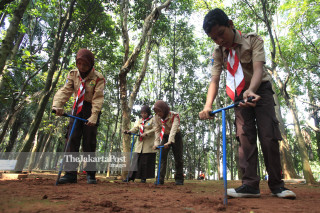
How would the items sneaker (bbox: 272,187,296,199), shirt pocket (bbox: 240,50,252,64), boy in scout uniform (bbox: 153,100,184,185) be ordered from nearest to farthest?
sneaker (bbox: 272,187,296,199)
shirt pocket (bbox: 240,50,252,64)
boy in scout uniform (bbox: 153,100,184,185)

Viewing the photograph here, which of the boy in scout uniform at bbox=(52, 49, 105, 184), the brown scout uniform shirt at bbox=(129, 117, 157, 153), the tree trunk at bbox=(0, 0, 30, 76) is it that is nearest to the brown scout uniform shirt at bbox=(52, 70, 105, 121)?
the boy in scout uniform at bbox=(52, 49, 105, 184)

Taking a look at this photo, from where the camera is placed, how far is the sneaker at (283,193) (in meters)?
1.94

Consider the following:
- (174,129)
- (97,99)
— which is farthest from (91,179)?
(174,129)

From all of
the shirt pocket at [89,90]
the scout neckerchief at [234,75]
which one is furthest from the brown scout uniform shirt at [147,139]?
the scout neckerchief at [234,75]

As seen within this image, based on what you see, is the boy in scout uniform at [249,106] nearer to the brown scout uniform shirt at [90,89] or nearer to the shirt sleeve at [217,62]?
the shirt sleeve at [217,62]

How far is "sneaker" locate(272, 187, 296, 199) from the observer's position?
1943mm

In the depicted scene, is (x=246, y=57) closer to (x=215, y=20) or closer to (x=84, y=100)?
(x=215, y=20)

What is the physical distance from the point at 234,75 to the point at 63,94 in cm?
259

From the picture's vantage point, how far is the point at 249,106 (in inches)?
85.5

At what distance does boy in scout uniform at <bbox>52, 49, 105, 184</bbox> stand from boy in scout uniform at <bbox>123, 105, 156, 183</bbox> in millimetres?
1645

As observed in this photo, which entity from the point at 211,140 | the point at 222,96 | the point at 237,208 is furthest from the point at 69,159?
the point at 211,140

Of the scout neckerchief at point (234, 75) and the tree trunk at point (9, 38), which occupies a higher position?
the tree trunk at point (9, 38)

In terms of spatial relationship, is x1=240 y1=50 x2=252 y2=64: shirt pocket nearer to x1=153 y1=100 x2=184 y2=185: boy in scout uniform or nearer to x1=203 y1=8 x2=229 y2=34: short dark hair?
A: x1=203 y1=8 x2=229 y2=34: short dark hair

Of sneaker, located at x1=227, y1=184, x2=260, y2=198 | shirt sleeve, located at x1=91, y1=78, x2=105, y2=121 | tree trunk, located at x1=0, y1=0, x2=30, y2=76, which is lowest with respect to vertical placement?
sneaker, located at x1=227, y1=184, x2=260, y2=198
